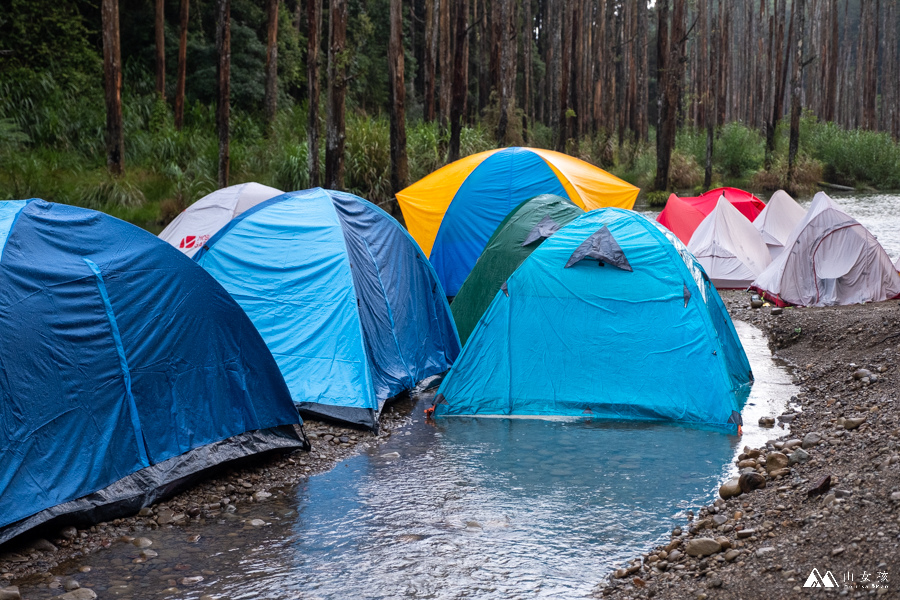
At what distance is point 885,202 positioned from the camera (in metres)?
27.4

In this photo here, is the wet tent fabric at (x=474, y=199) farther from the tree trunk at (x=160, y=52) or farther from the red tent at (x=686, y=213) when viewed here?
the tree trunk at (x=160, y=52)

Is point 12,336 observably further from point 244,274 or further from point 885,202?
point 885,202

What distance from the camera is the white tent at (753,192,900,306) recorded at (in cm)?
1091

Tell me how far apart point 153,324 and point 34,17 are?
20083mm

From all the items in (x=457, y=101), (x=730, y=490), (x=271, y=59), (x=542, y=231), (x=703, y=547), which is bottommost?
(x=730, y=490)

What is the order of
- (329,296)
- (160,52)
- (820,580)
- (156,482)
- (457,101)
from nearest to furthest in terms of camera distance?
(820,580) < (156,482) < (329,296) < (457,101) < (160,52)

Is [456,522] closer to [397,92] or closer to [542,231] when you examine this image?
[542,231]

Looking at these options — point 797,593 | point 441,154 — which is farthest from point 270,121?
point 797,593

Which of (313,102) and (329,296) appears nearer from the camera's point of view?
(329,296)

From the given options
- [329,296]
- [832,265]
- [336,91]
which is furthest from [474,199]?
[329,296]

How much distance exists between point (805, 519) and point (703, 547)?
0.53 metres

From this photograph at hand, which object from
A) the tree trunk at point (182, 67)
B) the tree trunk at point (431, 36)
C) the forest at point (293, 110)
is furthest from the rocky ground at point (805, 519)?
the tree trunk at point (182, 67)

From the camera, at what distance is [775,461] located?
5.37 metres

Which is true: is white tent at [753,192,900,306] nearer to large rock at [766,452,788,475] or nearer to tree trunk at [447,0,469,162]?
large rock at [766,452,788,475]
